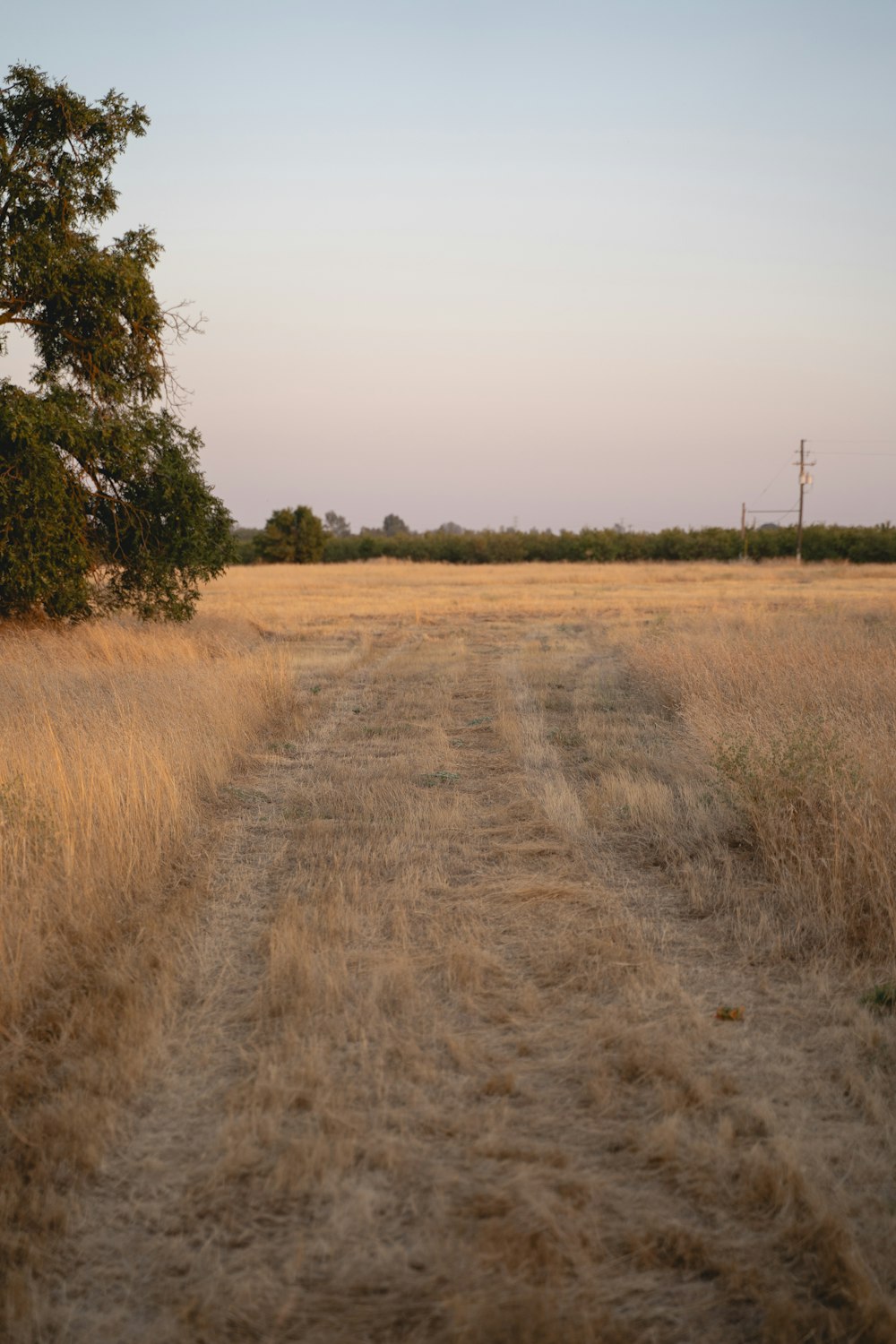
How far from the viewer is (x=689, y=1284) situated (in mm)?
2621

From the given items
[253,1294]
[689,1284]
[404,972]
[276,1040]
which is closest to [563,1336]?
[689,1284]

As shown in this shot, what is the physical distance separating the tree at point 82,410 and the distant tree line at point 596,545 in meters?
58.2

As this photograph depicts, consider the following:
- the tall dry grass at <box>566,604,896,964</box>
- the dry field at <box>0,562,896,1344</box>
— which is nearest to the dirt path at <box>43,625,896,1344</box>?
the dry field at <box>0,562,896,1344</box>

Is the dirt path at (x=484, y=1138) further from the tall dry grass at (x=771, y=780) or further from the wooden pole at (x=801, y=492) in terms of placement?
the wooden pole at (x=801, y=492)

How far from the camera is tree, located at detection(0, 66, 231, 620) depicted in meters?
14.2

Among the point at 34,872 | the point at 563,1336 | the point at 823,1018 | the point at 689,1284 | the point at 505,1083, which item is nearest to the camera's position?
the point at 563,1336

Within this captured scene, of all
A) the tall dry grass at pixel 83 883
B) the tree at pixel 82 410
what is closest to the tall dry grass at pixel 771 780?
the tall dry grass at pixel 83 883

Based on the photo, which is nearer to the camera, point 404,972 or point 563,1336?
point 563,1336

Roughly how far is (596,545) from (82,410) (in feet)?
213

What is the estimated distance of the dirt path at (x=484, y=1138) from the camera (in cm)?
255

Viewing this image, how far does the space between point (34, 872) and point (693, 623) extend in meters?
18.2

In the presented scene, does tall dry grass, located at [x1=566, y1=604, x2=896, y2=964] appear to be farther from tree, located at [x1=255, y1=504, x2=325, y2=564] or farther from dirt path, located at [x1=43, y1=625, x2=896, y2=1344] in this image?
tree, located at [x1=255, y1=504, x2=325, y2=564]

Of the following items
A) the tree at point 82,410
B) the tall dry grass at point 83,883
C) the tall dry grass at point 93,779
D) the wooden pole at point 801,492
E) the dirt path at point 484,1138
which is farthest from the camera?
the wooden pole at point 801,492

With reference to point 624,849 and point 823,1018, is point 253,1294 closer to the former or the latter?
point 823,1018
